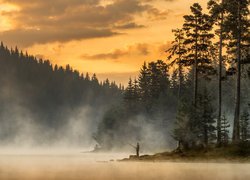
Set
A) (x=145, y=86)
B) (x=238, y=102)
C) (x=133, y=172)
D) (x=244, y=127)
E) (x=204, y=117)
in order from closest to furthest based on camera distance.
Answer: (x=133, y=172)
(x=238, y=102)
(x=204, y=117)
(x=244, y=127)
(x=145, y=86)

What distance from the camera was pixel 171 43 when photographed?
73438mm

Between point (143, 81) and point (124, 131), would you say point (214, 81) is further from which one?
point (124, 131)

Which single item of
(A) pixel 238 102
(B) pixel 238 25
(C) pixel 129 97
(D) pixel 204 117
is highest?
(B) pixel 238 25

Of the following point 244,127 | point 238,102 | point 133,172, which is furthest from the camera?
point 244,127

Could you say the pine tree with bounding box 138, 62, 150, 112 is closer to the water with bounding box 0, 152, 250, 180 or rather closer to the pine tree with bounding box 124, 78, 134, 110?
the pine tree with bounding box 124, 78, 134, 110

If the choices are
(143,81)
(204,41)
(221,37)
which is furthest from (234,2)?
(143,81)

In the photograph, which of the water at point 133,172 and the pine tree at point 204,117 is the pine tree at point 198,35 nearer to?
the pine tree at point 204,117

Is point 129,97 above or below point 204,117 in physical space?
above

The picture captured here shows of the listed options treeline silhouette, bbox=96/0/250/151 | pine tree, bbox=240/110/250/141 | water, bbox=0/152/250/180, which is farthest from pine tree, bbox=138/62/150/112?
water, bbox=0/152/250/180

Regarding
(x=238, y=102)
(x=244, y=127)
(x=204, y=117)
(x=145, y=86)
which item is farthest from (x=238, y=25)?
(x=145, y=86)

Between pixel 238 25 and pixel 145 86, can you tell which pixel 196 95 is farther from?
pixel 145 86

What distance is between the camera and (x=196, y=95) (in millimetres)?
65312

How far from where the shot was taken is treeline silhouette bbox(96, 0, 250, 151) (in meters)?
57.9

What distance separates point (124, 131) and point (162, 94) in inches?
423
